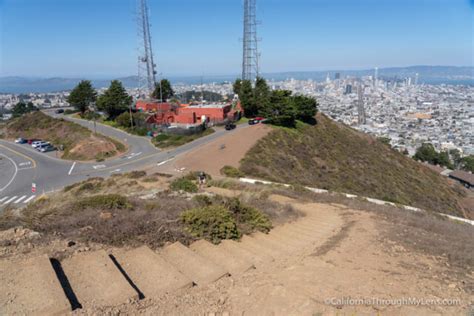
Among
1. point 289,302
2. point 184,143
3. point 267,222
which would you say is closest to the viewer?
point 289,302

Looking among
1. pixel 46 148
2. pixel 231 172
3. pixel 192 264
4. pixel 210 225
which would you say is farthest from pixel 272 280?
pixel 46 148

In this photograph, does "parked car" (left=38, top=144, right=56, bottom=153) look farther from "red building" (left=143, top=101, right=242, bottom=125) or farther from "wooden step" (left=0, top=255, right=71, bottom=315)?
"wooden step" (left=0, top=255, right=71, bottom=315)

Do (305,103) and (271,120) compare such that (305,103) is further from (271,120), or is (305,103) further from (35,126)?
(35,126)

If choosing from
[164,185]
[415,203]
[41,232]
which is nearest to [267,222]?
[41,232]

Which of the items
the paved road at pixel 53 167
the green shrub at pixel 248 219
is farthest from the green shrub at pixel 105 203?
the paved road at pixel 53 167

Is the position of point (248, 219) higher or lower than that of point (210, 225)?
lower

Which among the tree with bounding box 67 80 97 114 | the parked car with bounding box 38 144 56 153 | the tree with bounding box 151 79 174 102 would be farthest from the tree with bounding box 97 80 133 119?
the parked car with bounding box 38 144 56 153

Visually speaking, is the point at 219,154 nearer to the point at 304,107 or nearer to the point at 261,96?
the point at 304,107
